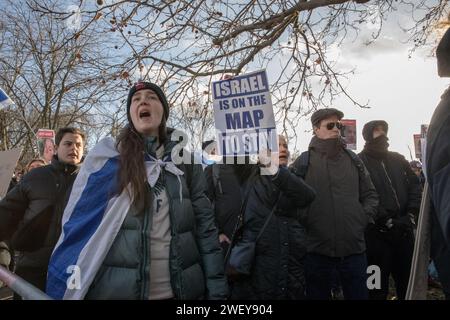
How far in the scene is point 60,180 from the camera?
3.41 metres

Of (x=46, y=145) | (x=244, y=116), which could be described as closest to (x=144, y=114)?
(x=244, y=116)

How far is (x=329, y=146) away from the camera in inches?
150

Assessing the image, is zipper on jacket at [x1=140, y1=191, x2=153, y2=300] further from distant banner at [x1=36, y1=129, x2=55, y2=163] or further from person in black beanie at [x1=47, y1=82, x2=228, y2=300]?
distant banner at [x1=36, y1=129, x2=55, y2=163]

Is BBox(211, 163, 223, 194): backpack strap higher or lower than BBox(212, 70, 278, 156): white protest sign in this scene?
lower

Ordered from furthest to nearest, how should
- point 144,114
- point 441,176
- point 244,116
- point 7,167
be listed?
point 7,167
point 244,116
point 144,114
point 441,176

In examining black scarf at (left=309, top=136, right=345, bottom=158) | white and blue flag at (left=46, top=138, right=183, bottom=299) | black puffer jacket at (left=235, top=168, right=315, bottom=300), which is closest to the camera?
white and blue flag at (left=46, top=138, right=183, bottom=299)

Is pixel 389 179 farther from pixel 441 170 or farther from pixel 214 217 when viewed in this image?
pixel 441 170

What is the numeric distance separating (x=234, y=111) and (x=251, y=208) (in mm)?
872

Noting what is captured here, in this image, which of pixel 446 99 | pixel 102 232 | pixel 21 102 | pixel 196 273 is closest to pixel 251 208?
pixel 196 273

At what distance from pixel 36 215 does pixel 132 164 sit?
1429 millimetres

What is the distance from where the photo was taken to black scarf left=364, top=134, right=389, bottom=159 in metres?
4.51

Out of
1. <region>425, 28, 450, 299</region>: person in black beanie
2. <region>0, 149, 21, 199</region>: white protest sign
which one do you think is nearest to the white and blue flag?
<region>425, 28, 450, 299</region>: person in black beanie

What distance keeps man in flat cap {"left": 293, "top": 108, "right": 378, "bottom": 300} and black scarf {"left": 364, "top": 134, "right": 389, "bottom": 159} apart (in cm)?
76
